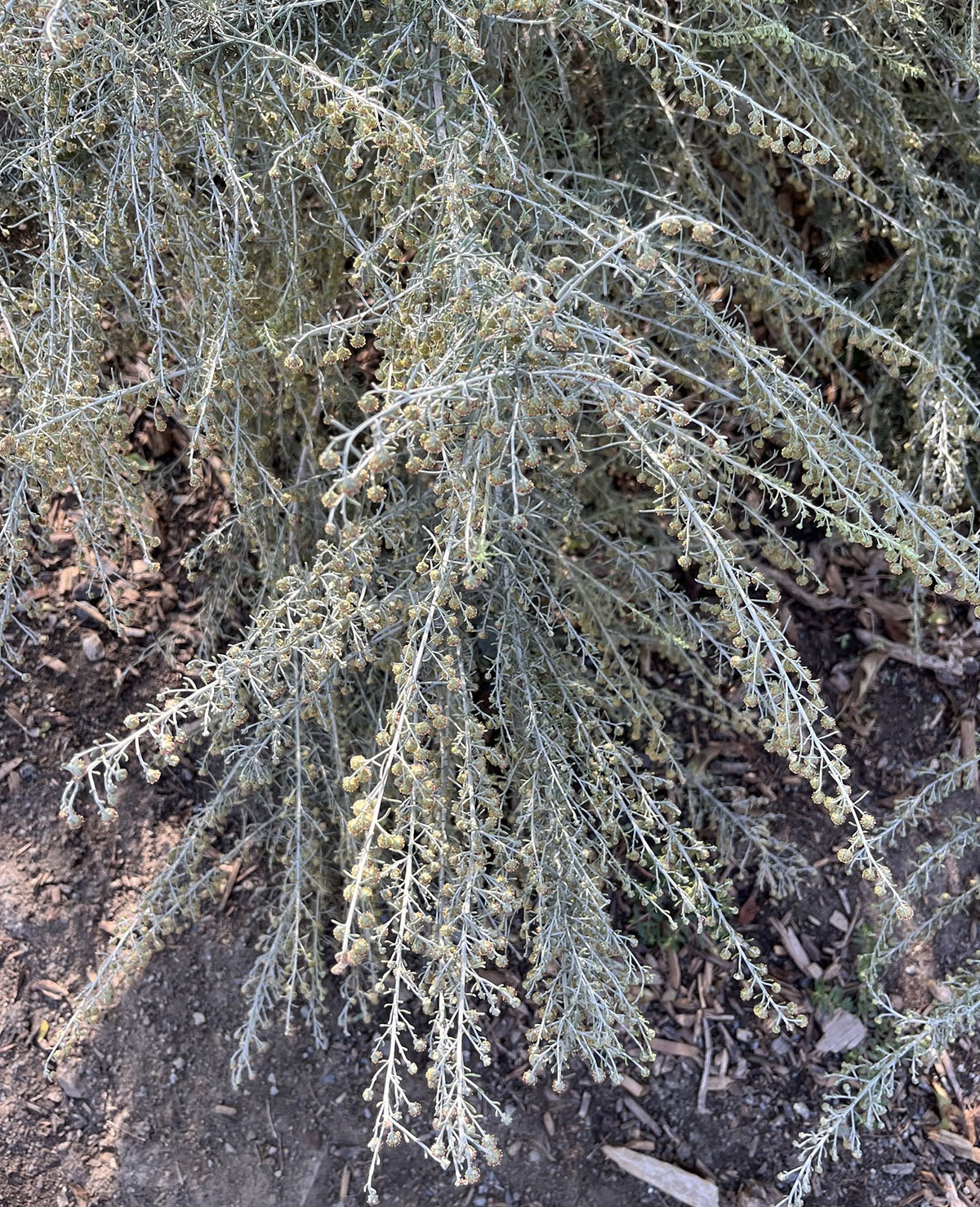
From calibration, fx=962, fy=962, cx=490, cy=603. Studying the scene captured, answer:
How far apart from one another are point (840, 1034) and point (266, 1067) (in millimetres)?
1552

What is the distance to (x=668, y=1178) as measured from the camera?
2.51 m

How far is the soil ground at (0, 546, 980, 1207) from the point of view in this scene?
249 cm

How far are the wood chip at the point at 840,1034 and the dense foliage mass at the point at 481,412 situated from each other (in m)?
0.12

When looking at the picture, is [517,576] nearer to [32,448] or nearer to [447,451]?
[447,451]

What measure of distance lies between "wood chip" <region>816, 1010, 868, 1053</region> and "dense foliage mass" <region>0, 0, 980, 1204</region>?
4.5 inches

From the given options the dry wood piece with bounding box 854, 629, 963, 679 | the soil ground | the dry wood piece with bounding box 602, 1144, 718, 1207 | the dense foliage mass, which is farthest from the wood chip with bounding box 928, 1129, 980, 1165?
the dry wood piece with bounding box 854, 629, 963, 679

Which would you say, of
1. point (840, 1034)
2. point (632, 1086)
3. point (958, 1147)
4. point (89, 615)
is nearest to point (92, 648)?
point (89, 615)

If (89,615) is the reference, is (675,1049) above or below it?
below

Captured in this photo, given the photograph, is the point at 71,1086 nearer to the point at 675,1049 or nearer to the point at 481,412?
the point at 675,1049

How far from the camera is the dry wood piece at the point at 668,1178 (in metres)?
2.50

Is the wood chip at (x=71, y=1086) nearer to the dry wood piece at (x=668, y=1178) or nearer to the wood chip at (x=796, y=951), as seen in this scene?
the dry wood piece at (x=668, y=1178)

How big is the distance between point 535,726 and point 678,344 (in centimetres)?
101

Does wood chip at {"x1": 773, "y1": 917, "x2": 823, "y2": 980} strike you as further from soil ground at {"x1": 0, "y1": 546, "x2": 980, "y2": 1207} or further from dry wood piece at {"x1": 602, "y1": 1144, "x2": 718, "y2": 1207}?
dry wood piece at {"x1": 602, "y1": 1144, "x2": 718, "y2": 1207}

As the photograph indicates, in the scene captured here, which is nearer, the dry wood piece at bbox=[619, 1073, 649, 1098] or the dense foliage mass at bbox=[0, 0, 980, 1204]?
the dense foliage mass at bbox=[0, 0, 980, 1204]
